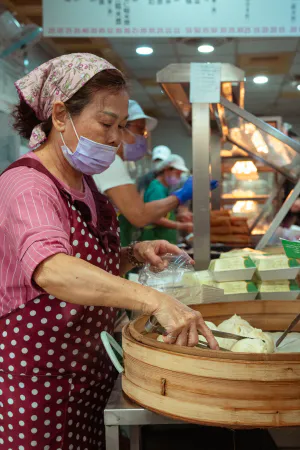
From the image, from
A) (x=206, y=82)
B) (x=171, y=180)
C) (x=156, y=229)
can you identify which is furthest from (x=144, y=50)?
(x=206, y=82)

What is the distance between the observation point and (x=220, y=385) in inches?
41.6

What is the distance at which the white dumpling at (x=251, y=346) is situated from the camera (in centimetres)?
126

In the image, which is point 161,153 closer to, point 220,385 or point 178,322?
point 178,322

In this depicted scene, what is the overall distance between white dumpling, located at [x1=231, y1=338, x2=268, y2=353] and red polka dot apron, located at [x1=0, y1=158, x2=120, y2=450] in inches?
19.5

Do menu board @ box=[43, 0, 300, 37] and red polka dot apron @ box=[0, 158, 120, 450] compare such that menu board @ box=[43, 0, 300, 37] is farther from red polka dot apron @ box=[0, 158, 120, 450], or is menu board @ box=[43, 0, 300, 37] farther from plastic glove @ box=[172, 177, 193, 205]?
red polka dot apron @ box=[0, 158, 120, 450]

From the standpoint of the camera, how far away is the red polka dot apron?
1.51 meters

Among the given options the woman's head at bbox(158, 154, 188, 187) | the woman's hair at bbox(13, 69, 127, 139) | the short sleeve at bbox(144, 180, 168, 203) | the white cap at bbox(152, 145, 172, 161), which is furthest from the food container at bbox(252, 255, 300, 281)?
the white cap at bbox(152, 145, 172, 161)

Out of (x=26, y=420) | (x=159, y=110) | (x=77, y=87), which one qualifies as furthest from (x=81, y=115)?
(x=159, y=110)

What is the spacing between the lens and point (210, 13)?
10.1 ft

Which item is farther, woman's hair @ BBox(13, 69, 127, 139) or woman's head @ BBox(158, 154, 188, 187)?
woman's head @ BBox(158, 154, 188, 187)

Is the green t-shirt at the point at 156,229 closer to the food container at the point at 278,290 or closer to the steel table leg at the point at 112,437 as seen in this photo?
the food container at the point at 278,290

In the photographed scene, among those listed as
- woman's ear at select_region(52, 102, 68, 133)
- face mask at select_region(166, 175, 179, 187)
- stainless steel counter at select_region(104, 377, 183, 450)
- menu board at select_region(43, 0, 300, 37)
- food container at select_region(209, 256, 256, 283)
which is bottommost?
stainless steel counter at select_region(104, 377, 183, 450)

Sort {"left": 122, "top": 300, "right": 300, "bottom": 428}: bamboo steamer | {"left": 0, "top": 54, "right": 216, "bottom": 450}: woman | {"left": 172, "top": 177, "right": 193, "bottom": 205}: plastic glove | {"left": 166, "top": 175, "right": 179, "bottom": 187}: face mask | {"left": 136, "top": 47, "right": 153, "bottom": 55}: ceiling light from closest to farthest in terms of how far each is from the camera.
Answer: {"left": 122, "top": 300, "right": 300, "bottom": 428}: bamboo steamer → {"left": 0, "top": 54, "right": 216, "bottom": 450}: woman → {"left": 172, "top": 177, "right": 193, "bottom": 205}: plastic glove → {"left": 136, "top": 47, "right": 153, "bottom": 55}: ceiling light → {"left": 166, "top": 175, "right": 179, "bottom": 187}: face mask

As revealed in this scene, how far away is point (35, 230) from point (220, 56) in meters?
5.08
